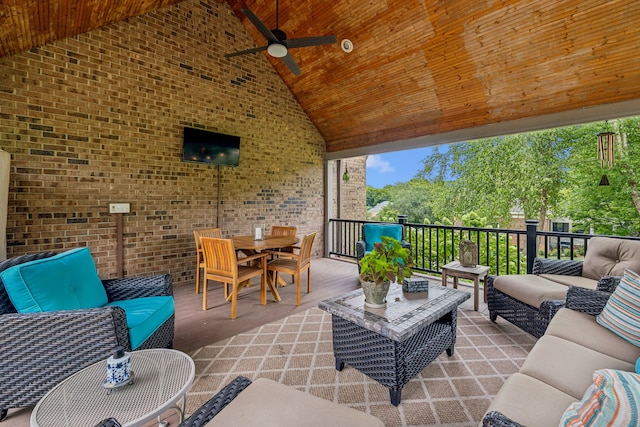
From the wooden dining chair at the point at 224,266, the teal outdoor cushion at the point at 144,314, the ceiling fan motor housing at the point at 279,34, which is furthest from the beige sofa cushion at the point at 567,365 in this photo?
the ceiling fan motor housing at the point at 279,34

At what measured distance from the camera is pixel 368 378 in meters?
2.03

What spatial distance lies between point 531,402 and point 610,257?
8.78 feet

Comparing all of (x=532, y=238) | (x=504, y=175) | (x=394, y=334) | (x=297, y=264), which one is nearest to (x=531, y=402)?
A: (x=394, y=334)

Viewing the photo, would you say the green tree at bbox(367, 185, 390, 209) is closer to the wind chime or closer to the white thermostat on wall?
the wind chime

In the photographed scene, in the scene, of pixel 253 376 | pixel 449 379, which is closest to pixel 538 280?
pixel 449 379

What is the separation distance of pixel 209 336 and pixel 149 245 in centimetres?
222

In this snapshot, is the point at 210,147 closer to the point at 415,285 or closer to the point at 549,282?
the point at 415,285

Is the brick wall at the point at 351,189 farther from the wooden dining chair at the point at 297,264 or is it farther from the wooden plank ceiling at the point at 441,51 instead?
the wooden dining chair at the point at 297,264

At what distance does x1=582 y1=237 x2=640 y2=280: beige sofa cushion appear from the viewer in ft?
8.64

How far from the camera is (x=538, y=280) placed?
2.76 meters

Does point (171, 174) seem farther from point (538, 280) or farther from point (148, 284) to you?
point (538, 280)

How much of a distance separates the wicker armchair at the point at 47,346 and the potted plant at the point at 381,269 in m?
1.55

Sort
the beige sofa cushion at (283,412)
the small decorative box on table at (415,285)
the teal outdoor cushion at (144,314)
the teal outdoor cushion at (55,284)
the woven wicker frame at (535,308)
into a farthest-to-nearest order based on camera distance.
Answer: the small decorative box on table at (415,285) → the woven wicker frame at (535,308) → the teal outdoor cushion at (144,314) → the teal outdoor cushion at (55,284) → the beige sofa cushion at (283,412)

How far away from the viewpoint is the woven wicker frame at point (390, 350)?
175 cm
